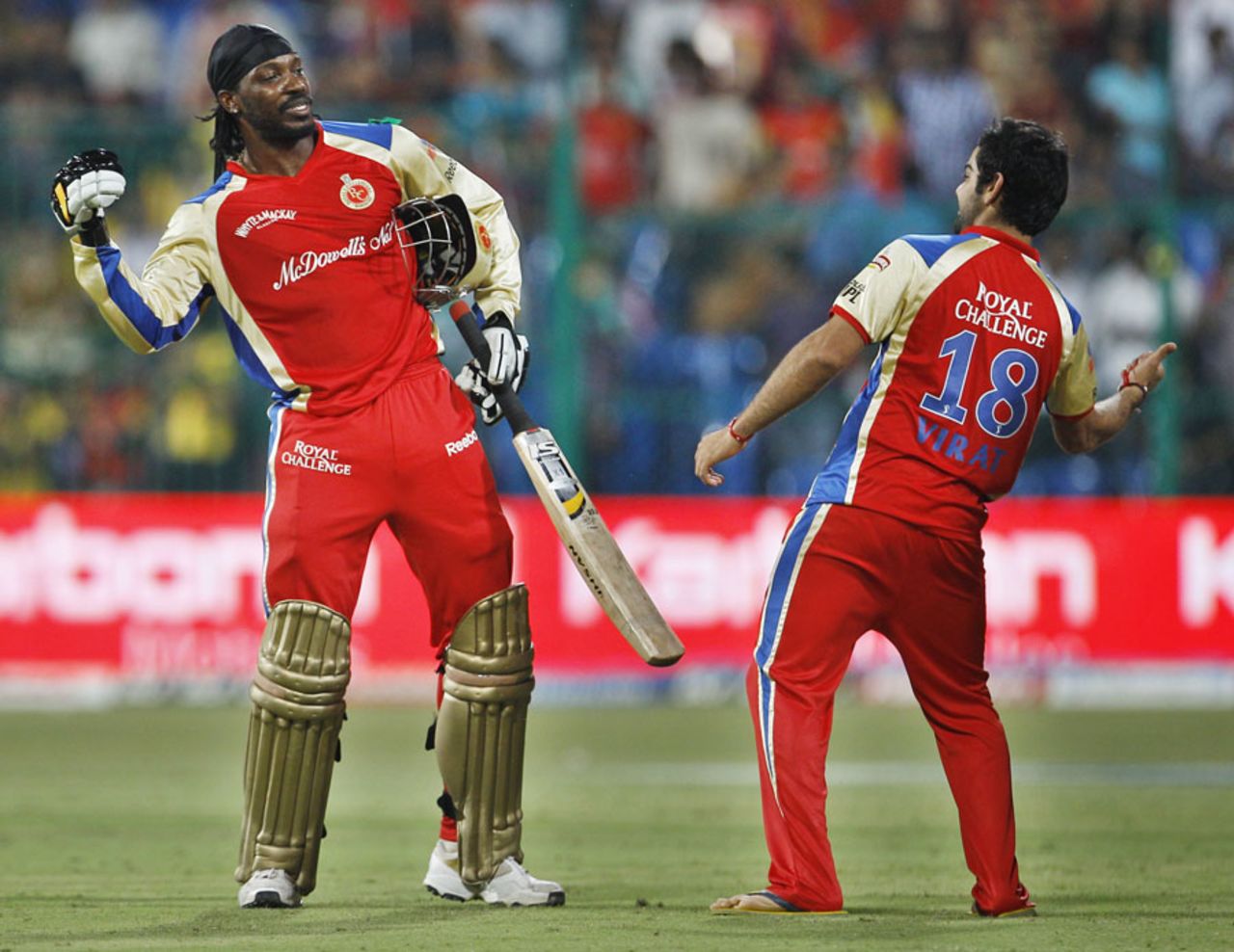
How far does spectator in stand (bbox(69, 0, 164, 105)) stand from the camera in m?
13.8

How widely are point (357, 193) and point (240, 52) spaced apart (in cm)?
46

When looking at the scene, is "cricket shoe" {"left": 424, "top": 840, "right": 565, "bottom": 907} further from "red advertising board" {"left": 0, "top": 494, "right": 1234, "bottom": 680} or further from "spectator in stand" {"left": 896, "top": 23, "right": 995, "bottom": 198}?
"spectator in stand" {"left": 896, "top": 23, "right": 995, "bottom": 198}

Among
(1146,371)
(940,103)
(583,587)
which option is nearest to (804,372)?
(1146,371)

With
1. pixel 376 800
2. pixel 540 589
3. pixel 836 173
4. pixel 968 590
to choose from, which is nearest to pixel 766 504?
pixel 540 589

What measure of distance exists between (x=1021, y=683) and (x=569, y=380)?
3169 mm

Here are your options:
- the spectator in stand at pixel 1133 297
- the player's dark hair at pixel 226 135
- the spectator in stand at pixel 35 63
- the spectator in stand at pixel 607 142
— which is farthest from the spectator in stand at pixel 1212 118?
the player's dark hair at pixel 226 135

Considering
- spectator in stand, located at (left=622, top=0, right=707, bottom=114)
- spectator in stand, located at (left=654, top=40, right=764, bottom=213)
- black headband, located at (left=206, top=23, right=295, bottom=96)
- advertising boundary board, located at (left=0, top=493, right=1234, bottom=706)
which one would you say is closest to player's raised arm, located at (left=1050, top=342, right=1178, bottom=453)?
black headband, located at (left=206, top=23, right=295, bottom=96)

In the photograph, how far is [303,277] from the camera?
17.5 feet

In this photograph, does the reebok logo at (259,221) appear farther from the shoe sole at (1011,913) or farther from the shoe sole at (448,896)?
the shoe sole at (1011,913)

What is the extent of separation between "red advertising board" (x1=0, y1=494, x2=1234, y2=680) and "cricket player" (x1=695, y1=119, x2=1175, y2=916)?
6648mm

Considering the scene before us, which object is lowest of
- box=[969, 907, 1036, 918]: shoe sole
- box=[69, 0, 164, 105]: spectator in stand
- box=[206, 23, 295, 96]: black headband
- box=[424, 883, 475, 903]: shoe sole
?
box=[424, 883, 475, 903]: shoe sole

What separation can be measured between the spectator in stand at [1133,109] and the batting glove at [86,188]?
8.65 m

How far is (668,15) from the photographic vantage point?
13570 millimetres

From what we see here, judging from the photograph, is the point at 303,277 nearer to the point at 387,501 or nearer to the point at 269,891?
the point at 387,501
